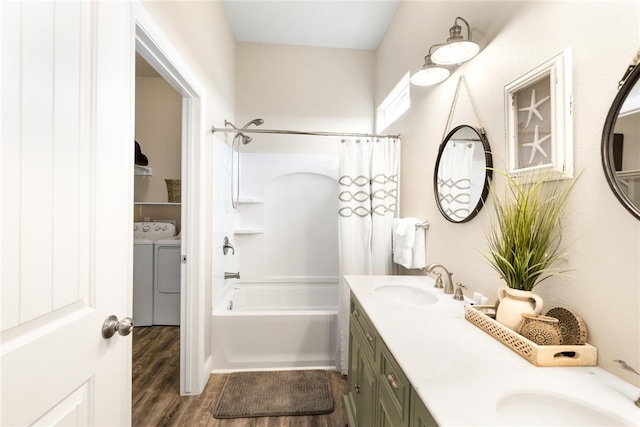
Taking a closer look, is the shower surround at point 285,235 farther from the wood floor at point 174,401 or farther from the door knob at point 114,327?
the door knob at point 114,327

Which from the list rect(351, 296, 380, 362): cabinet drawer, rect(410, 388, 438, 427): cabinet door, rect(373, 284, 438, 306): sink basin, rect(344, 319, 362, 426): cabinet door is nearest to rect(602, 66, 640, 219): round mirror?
rect(410, 388, 438, 427): cabinet door

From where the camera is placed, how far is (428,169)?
6.12ft

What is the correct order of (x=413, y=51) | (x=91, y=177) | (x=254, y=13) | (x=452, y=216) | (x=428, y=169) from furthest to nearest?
(x=254, y=13) < (x=413, y=51) < (x=428, y=169) < (x=452, y=216) < (x=91, y=177)

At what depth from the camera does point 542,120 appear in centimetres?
97

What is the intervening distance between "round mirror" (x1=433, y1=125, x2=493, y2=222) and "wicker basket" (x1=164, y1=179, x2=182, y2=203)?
2.96m

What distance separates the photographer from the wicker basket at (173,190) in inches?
132

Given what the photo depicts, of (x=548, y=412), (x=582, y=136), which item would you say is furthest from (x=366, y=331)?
(x=582, y=136)

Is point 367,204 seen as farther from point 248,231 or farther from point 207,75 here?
point 207,75

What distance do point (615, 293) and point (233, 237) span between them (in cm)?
283

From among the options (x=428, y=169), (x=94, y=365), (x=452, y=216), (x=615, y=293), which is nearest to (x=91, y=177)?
(x=94, y=365)

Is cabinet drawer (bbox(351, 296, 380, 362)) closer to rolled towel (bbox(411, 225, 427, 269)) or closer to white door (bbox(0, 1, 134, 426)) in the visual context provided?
rolled towel (bbox(411, 225, 427, 269))

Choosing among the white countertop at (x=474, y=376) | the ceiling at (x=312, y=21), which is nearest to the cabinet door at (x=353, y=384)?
the white countertop at (x=474, y=376)

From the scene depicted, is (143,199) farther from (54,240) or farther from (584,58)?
(584,58)

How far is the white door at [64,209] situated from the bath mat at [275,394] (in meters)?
1.05
